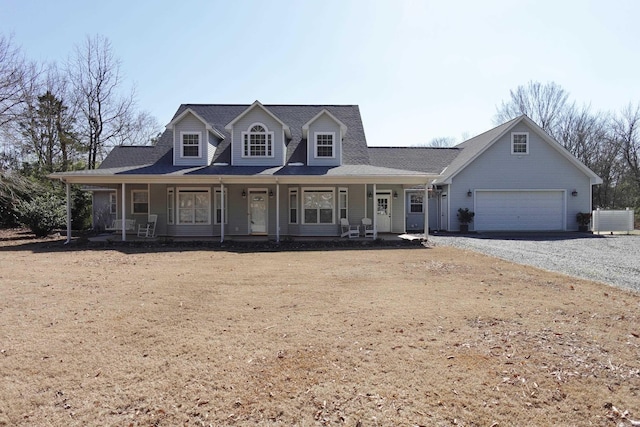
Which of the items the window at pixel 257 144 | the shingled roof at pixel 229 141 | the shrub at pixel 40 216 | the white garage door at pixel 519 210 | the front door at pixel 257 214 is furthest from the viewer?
the white garage door at pixel 519 210

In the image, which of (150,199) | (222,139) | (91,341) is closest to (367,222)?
(222,139)

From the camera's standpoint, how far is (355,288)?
727cm

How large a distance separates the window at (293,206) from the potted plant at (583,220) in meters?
15.5

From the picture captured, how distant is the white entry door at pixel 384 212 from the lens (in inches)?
738

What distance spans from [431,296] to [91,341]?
526 cm

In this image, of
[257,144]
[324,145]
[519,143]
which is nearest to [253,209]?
[257,144]

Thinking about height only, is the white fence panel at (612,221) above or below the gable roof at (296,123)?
below

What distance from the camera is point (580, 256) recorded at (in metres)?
11.3

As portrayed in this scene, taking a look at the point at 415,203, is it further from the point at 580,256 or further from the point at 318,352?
the point at 318,352

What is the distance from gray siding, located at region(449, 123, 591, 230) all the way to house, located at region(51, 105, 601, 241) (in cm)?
6

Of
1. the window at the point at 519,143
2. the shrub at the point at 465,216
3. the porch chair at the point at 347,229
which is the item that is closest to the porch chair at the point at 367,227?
the porch chair at the point at 347,229

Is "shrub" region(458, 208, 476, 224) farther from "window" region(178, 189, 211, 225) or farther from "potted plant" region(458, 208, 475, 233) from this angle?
"window" region(178, 189, 211, 225)

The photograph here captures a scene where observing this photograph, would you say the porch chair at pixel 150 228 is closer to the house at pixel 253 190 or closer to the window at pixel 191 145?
the house at pixel 253 190

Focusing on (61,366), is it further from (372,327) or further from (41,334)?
(372,327)
